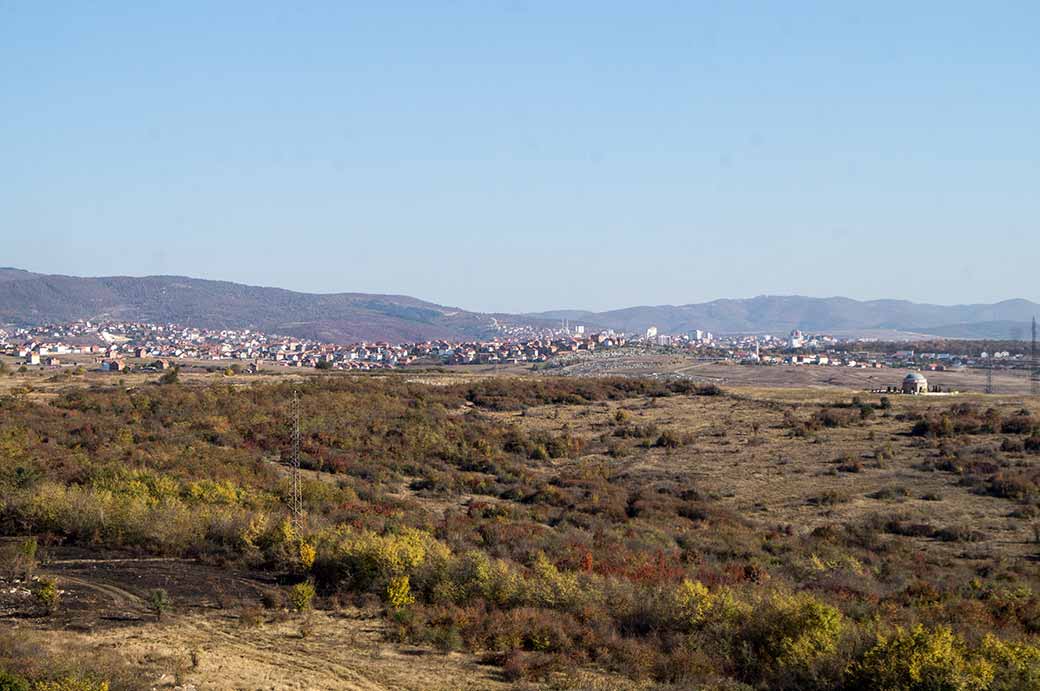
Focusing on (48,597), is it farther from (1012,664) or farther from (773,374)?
(773,374)

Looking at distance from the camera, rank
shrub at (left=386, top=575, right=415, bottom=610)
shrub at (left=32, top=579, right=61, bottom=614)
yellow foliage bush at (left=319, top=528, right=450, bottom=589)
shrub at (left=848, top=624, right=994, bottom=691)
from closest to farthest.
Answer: shrub at (left=848, top=624, right=994, bottom=691) < shrub at (left=32, top=579, right=61, bottom=614) < shrub at (left=386, top=575, right=415, bottom=610) < yellow foliage bush at (left=319, top=528, right=450, bottom=589)

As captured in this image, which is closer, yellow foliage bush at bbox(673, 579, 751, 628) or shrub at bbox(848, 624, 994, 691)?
shrub at bbox(848, 624, 994, 691)

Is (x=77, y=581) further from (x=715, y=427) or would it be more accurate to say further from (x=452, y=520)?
(x=715, y=427)

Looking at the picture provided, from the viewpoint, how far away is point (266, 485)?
25625 millimetres

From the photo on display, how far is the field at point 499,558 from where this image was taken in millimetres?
11992

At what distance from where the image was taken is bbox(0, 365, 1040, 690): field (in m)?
12.0

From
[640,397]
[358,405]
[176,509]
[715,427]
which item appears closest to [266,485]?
[176,509]

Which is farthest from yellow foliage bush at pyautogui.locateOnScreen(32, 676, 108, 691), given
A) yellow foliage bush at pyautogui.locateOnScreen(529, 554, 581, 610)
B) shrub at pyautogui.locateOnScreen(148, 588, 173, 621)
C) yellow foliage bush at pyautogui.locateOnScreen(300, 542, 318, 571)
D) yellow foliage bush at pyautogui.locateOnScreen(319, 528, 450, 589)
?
yellow foliage bush at pyautogui.locateOnScreen(300, 542, 318, 571)

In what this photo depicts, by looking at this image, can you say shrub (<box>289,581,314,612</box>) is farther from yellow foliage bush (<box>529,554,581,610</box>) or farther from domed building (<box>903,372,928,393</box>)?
domed building (<box>903,372,928,393</box>)

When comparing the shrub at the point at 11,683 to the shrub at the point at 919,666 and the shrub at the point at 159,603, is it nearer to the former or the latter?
the shrub at the point at 159,603

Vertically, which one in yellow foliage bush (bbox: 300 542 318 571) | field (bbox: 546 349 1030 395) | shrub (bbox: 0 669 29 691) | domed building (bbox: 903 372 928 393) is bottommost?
field (bbox: 546 349 1030 395)

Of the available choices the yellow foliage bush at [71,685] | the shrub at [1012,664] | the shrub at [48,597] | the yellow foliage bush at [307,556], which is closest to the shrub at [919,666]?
the shrub at [1012,664]

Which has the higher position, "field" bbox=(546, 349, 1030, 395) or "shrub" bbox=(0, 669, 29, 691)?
"shrub" bbox=(0, 669, 29, 691)

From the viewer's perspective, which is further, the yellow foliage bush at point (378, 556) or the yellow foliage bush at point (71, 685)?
the yellow foliage bush at point (378, 556)
